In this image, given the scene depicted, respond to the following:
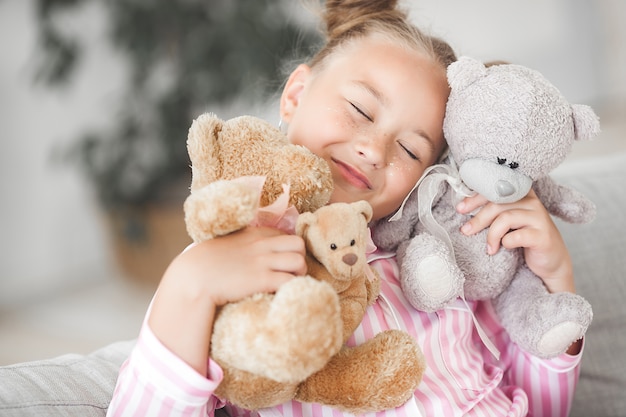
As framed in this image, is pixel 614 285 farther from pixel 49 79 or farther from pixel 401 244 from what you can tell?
pixel 49 79

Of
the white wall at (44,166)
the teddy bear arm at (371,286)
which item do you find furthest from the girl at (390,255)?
the white wall at (44,166)

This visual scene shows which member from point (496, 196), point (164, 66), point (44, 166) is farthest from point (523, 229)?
point (44, 166)

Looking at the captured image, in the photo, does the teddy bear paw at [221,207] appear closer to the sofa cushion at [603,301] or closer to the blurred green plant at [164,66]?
the sofa cushion at [603,301]

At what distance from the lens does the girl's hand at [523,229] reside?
0.92m

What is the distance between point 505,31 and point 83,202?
85.1 inches

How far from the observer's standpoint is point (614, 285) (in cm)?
122

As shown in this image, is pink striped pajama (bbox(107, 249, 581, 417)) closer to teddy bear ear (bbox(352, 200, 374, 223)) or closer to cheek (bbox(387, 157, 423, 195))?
cheek (bbox(387, 157, 423, 195))

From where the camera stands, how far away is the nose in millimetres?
915

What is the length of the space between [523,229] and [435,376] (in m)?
0.24

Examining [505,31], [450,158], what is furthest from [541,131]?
[505,31]

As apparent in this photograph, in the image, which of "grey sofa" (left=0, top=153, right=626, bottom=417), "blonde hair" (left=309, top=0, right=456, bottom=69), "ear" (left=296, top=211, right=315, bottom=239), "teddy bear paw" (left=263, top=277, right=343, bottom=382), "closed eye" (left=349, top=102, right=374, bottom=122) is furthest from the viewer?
"grey sofa" (left=0, top=153, right=626, bottom=417)

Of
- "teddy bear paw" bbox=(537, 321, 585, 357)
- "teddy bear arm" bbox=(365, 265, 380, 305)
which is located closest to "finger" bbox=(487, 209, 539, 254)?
"teddy bear paw" bbox=(537, 321, 585, 357)

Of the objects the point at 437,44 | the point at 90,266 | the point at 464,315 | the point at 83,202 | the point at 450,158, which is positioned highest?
the point at 437,44

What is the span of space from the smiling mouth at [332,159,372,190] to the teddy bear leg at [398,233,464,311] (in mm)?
106
